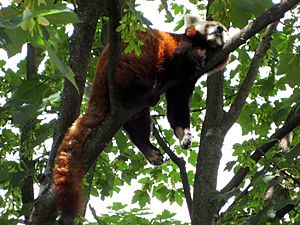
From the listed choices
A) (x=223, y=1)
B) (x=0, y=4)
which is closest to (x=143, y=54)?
(x=223, y=1)

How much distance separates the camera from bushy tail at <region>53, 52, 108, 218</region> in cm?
343

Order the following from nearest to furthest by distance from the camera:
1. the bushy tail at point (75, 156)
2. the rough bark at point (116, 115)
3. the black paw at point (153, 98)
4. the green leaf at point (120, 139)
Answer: the rough bark at point (116, 115) < the bushy tail at point (75, 156) < the black paw at point (153, 98) < the green leaf at point (120, 139)

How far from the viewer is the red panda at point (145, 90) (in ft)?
11.9

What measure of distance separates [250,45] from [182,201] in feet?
6.22

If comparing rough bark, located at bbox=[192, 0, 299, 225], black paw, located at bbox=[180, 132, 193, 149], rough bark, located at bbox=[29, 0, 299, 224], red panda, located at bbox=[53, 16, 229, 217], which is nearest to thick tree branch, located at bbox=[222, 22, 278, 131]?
rough bark, located at bbox=[192, 0, 299, 225]

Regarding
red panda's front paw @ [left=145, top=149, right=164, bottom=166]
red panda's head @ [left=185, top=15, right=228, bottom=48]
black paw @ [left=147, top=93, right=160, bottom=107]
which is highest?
red panda's head @ [left=185, top=15, right=228, bottom=48]

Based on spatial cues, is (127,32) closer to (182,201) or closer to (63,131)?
(63,131)

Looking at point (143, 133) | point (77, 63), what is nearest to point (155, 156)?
point (143, 133)

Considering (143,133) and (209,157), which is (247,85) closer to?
(209,157)

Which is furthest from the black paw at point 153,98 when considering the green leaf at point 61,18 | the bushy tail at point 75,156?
the green leaf at point 61,18

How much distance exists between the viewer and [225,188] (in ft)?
14.2

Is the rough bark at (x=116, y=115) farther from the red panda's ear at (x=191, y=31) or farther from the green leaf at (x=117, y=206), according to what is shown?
the green leaf at (x=117, y=206)

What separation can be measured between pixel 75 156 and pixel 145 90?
32.6 inches

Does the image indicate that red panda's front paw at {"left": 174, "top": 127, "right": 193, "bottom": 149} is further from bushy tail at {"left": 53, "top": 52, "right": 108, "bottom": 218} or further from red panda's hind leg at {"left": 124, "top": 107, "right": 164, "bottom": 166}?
bushy tail at {"left": 53, "top": 52, "right": 108, "bottom": 218}
